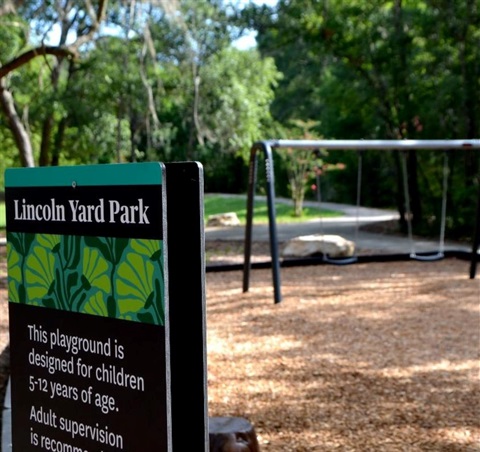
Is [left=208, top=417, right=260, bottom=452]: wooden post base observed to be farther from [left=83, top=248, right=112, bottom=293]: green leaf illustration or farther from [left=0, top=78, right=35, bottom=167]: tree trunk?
[left=0, top=78, right=35, bottom=167]: tree trunk

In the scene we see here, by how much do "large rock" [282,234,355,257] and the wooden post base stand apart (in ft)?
27.7

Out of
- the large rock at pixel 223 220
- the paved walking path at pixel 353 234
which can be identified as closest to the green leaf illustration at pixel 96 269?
the paved walking path at pixel 353 234

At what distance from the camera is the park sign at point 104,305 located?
1.63 meters

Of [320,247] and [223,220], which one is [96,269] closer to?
[320,247]

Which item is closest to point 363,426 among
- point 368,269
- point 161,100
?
point 368,269

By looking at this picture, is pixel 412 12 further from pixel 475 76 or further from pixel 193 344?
pixel 193 344

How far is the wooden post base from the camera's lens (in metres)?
3.25

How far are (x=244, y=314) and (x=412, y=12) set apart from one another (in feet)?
31.7

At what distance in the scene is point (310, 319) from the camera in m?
7.27

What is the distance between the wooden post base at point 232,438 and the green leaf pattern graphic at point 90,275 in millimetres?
1524

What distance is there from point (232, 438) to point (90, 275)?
5.60 ft

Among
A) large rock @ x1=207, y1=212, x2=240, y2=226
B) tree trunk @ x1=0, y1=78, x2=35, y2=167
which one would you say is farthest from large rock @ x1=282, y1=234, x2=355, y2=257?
large rock @ x1=207, y1=212, x2=240, y2=226

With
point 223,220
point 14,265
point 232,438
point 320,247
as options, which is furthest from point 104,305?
point 223,220

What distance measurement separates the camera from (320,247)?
39.4 ft
